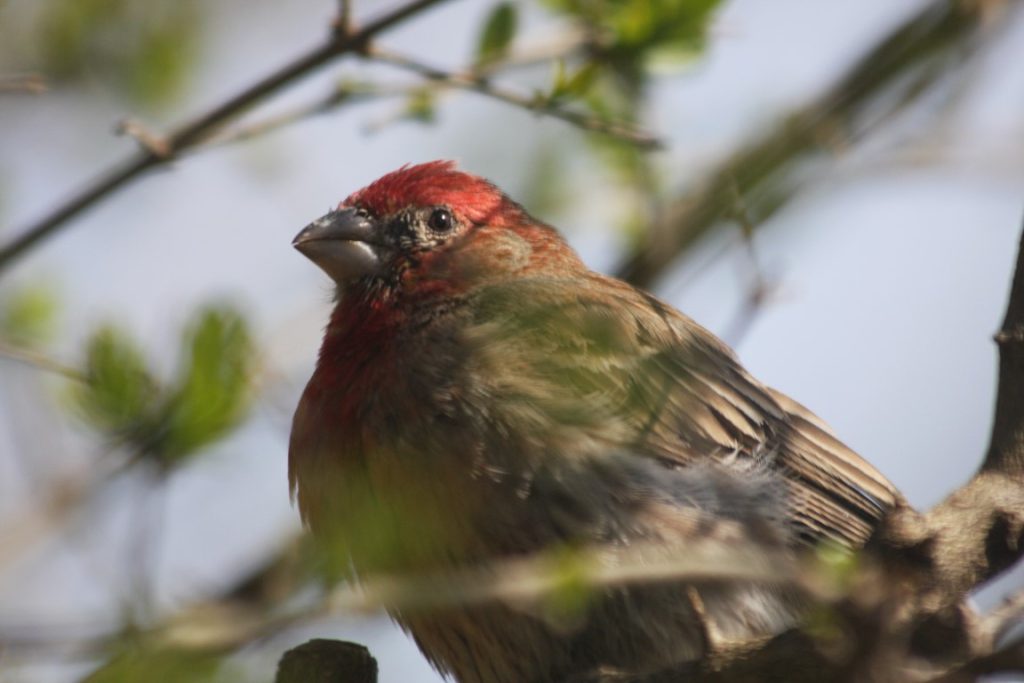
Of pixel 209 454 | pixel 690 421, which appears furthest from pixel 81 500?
pixel 690 421

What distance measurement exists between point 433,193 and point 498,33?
883 millimetres

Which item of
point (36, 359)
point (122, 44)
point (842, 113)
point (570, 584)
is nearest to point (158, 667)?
point (570, 584)

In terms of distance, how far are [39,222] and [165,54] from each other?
2913 millimetres

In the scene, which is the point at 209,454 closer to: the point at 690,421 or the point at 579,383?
the point at 579,383

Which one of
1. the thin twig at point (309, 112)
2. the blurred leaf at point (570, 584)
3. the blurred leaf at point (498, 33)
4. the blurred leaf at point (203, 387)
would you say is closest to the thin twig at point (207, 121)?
the thin twig at point (309, 112)

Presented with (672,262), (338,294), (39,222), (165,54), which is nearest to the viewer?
(39,222)

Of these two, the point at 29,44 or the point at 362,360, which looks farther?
the point at 29,44

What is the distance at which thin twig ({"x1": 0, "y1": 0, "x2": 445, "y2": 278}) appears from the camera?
5.78 metres

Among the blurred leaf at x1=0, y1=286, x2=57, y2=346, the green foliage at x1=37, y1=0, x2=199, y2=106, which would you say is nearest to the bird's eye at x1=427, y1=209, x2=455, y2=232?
the blurred leaf at x1=0, y1=286, x2=57, y2=346

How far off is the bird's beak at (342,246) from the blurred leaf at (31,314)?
1.69 m

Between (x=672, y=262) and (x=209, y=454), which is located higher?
(x=672, y=262)

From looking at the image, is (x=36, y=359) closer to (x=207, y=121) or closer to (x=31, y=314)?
(x=207, y=121)

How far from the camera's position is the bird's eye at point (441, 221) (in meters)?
7.01

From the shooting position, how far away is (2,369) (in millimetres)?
6832
